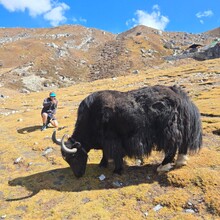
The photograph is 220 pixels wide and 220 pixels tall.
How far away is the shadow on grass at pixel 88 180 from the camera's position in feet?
28.1

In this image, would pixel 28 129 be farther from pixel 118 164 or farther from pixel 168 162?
pixel 168 162

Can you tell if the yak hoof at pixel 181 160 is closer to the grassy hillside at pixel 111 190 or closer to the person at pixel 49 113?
the grassy hillside at pixel 111 190

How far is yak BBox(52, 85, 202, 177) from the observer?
8.40 m

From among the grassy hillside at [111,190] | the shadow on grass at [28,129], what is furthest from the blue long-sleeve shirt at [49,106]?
the grassy hillside at [111,190]

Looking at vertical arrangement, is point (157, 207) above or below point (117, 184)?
below

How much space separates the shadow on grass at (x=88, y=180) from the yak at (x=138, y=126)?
11.7 inches

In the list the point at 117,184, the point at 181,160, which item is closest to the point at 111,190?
the point at 117,184

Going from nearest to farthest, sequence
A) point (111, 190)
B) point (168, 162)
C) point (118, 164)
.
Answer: point (111, 190)
point (168, 162)
point (118, 164)

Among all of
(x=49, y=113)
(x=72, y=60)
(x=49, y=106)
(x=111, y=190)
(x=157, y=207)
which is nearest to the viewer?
(x=157, y=207)

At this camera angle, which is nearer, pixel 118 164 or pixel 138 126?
pixel 138 126

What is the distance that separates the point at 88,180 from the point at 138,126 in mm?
2327

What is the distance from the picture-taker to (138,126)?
336 inches

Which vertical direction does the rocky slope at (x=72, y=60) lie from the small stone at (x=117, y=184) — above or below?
above

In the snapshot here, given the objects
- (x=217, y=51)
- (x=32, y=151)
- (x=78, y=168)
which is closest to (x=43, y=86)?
(x=217, y=51)
